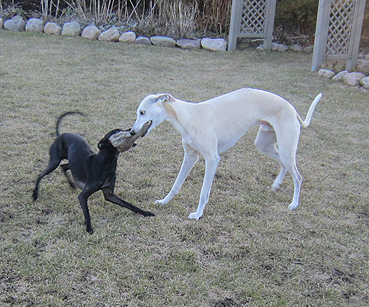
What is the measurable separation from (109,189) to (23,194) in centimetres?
83

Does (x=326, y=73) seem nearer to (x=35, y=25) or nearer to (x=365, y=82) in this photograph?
(x=365, y=82)

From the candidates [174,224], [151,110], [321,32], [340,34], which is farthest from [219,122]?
[340,34]

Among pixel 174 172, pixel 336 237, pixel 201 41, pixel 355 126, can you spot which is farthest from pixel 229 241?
pixel 201 41

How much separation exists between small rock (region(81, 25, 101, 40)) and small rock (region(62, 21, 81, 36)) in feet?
0.81

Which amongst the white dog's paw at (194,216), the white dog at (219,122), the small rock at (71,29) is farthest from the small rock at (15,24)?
the white dog's paw at (194,216)

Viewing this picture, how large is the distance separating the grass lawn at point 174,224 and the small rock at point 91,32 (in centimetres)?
402

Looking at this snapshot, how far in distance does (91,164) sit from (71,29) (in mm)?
8226

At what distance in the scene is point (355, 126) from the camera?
19.9ft

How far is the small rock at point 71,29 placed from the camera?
1049 cm

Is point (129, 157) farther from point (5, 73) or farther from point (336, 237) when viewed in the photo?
point (5, 73)

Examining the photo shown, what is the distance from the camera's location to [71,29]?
413 inches

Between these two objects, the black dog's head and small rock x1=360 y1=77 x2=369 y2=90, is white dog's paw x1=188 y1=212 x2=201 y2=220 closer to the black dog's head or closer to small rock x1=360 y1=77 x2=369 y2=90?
the black dog's head

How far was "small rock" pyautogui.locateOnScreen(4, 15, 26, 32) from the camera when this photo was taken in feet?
34.9

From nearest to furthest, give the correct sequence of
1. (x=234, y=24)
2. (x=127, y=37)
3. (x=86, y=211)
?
1. (x=86, y=211)
2. (x=234, y=24)
3. (x=127, y=37)
